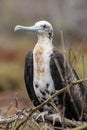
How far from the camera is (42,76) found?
835cm

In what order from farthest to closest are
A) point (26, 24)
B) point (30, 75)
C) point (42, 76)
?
point (26, 24), point (30, 75), point (42, 76)

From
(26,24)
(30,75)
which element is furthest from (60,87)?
(26,24)

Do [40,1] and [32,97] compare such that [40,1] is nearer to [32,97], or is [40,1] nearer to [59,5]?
[59,5]

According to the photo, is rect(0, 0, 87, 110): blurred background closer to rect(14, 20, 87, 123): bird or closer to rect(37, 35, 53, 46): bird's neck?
rect(37, 35, 53, 46): bird's neck

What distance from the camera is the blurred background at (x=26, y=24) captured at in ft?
75.0

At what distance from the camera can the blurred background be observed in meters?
22.9

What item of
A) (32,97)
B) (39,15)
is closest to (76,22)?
(39,15)

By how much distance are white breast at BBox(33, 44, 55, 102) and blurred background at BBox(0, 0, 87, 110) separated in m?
11.4

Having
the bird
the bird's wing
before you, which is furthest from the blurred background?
the bird

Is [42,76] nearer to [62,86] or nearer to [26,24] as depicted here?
[62,86]

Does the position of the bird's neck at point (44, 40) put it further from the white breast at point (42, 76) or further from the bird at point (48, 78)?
the white breast at point (42, 76)

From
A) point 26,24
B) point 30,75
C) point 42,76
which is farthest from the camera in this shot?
point 26,24

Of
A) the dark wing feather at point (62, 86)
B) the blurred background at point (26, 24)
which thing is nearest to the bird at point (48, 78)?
the dark wing feather at point (62, 86)

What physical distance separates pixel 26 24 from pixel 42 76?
29.6 metres
